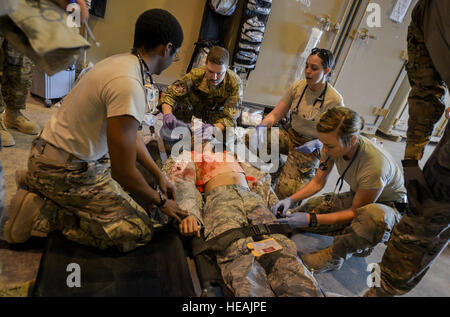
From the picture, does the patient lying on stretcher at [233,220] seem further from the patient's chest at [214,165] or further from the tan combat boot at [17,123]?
the tan combat boot at [17,123]

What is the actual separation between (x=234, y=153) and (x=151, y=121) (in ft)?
4.35

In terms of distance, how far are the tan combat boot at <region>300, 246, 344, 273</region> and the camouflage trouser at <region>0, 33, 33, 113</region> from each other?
2794 mm

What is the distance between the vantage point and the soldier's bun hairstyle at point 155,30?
135cm

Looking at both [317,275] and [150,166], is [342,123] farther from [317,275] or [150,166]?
[150,166]

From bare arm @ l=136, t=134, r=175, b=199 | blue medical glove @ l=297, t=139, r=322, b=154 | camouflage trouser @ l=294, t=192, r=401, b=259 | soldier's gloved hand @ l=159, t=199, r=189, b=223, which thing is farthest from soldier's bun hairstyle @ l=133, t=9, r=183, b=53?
blue medical glove @ l=297, t=139, r=322, b=154

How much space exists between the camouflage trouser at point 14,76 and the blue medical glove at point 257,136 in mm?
2172

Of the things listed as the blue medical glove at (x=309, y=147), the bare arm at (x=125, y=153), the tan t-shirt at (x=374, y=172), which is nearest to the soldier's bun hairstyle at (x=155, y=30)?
the bare arm at (x=125, y=153)

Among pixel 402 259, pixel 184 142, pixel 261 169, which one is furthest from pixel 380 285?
pixel 184 142

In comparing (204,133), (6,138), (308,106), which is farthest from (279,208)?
→ (6,138)

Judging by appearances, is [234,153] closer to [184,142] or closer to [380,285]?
[184,142]

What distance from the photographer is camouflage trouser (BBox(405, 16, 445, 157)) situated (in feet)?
4.60

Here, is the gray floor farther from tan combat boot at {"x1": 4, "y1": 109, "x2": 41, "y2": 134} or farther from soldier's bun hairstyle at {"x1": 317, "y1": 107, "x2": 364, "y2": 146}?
soldier's bun hairstyle at {"x1": 317, "y1": 107, "x2": 364, "y2": 146}
